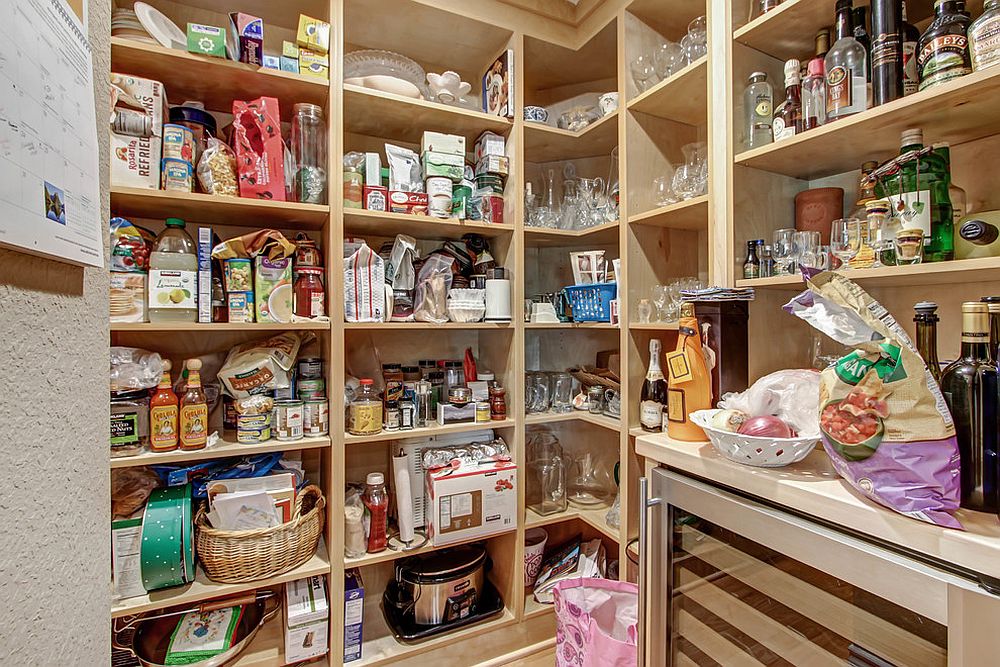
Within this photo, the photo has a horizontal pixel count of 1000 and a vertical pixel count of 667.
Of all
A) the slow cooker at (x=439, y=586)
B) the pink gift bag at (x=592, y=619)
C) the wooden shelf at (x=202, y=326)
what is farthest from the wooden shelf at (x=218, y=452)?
the pink gift bag at (x=592, y=619)

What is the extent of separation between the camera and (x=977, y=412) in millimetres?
715

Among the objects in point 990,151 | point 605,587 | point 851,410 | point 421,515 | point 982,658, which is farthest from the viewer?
point 421,515

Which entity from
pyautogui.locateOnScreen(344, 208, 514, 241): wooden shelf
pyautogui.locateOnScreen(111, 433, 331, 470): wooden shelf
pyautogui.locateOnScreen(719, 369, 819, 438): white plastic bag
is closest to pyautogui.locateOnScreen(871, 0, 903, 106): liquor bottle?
pyautogui.locateOnScreen(719, 369, 819, 438): white plastic bag

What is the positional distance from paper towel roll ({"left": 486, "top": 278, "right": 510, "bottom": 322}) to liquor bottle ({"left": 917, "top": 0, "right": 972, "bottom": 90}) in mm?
1250

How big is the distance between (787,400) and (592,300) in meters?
0.90

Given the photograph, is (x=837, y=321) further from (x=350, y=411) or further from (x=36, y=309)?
(x=350, y=411)

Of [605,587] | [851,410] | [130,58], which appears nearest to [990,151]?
[851,410]

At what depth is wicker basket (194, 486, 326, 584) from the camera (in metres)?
1.41

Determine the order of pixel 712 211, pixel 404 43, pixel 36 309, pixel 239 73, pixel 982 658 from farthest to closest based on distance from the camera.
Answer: pixel 404 43 < pixel 239 73 < pixel 712 211 < pixel 982 658 < pixel 36 309

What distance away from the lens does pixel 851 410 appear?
766mm

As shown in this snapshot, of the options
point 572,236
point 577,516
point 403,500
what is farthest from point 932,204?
point 403,500

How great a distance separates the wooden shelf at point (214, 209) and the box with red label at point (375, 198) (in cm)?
16

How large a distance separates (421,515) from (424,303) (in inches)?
31.7

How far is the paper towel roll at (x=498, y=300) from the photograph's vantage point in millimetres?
1787
